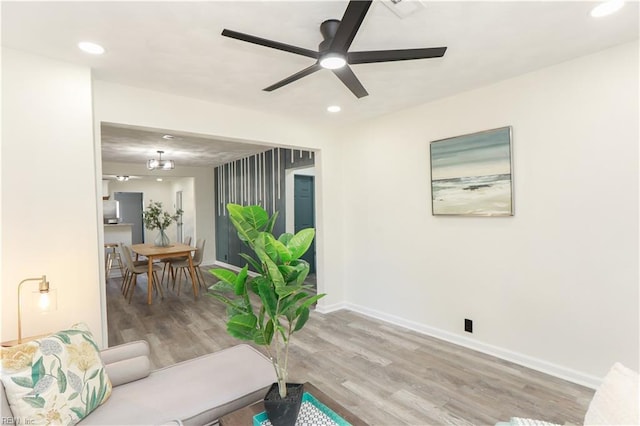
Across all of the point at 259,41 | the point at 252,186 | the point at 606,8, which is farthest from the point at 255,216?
the point at 252,186

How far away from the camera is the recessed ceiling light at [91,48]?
2181 millimetres

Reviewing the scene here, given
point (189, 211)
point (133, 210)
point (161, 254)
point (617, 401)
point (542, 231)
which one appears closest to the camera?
point (617, 401)

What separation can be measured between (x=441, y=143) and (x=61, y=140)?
132 inches

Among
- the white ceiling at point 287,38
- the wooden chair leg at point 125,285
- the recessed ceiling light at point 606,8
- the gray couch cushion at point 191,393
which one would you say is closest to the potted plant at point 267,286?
the gray couch cushion at point 191,393

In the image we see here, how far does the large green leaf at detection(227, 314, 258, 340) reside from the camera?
51.1 inches

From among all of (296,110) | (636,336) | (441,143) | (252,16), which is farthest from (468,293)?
(252,16)

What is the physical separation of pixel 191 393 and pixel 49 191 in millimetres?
1840

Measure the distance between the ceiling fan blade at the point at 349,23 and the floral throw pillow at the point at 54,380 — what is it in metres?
2.01

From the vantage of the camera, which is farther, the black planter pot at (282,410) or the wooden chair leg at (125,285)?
the wooden chair leg at (125,285)

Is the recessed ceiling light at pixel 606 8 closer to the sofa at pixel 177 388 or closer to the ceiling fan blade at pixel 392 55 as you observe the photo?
the ceiling fan blade at pixel 392 55

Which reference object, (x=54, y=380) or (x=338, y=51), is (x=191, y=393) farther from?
(x=338, y=51)

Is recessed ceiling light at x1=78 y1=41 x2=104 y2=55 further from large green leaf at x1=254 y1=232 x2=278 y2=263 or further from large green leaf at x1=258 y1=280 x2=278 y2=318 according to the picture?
large green leaf at x1=258 y1=280 x2=278 y2=318

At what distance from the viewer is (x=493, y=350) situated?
119 inches

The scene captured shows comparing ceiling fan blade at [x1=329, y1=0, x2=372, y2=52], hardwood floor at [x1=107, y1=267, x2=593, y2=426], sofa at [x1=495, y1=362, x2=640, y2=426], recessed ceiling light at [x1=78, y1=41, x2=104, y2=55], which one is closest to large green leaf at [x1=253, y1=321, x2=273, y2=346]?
sofa at [x1=495, y1=362, x2=640, y2=426]
